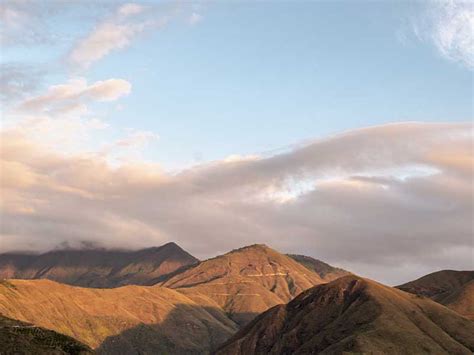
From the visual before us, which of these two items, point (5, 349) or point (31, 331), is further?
point (31, 331)

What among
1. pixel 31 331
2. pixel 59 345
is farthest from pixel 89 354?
pixel 31 331

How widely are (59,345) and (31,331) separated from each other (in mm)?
13403

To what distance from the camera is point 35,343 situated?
176000mm

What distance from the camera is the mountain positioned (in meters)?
170

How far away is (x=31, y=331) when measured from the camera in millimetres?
188250

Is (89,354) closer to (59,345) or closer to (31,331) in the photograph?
(59,345)

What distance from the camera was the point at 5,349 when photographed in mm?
167625

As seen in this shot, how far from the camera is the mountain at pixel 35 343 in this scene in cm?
17006

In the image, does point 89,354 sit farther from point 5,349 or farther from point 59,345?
point 5,349

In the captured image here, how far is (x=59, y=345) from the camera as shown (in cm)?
18012

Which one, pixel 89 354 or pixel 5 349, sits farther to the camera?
pixel 89 354

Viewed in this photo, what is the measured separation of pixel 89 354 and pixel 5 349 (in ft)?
79.0

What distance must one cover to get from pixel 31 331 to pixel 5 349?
67.7 ft
